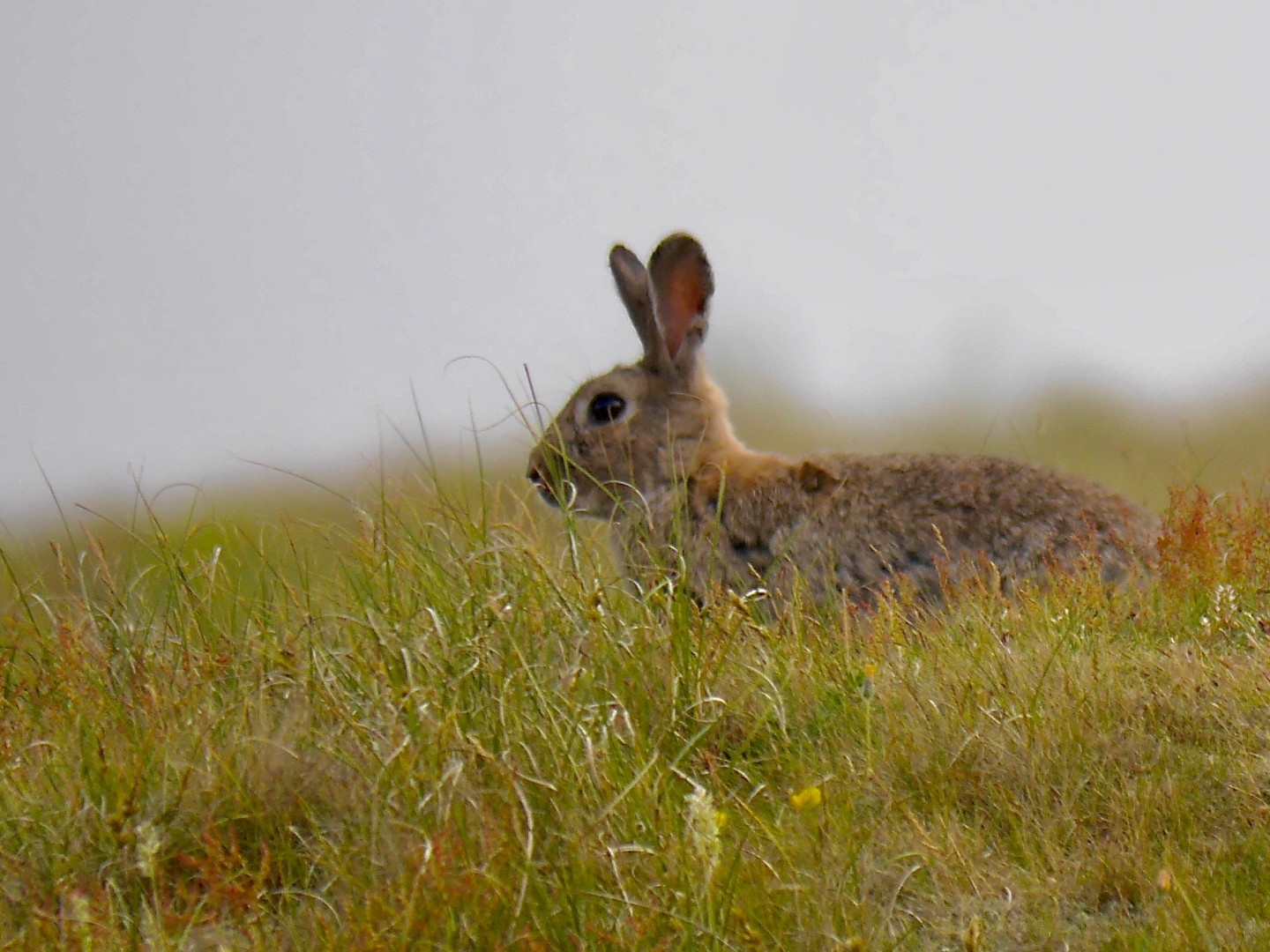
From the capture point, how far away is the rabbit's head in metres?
7.38

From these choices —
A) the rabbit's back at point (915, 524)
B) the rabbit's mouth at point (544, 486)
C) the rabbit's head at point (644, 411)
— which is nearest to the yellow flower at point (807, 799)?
the rabbit's back at point (915, 524)

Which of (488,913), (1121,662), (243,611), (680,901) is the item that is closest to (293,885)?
(488,913)

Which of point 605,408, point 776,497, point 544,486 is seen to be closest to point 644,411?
point 605,408

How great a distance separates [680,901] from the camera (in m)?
3.22

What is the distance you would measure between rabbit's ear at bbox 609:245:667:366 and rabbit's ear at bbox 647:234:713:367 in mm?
57

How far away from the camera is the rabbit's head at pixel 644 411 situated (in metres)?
7.38

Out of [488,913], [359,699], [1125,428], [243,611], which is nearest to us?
[488,913]

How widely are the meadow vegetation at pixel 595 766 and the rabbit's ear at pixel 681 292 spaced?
2208mm

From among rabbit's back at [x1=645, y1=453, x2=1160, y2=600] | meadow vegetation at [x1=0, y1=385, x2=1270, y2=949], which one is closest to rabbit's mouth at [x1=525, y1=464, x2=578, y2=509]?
rabbit's back at [x1=645, y1=453, x2=1160, y2=600]

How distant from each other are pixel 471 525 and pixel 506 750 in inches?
58.7

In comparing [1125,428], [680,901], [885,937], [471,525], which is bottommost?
[1125,428]

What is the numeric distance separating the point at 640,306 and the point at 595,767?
13.9 feet

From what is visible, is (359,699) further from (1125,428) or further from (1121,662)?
(1125,428)

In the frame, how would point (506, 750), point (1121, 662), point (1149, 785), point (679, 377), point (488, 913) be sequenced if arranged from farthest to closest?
1. point (679, 377)
2. point (1121, 662)
3. point (1149, 785)
4. point (506, 750)
5. point (488, 913)
